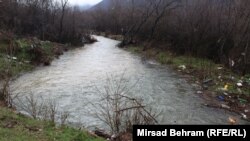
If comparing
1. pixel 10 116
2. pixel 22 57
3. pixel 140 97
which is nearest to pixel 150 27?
pixel 22 57

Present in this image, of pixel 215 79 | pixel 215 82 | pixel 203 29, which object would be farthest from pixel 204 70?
pixel 203 29

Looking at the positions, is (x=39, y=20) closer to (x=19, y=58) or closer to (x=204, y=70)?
(x=19, y=58)

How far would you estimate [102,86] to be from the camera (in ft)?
56.7

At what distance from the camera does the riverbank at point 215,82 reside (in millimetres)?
14772

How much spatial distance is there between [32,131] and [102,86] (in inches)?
333

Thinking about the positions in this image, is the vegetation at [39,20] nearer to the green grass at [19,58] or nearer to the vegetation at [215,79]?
the green grass at [19,58]

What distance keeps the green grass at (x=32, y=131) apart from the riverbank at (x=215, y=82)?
22.1ft

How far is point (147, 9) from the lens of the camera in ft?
127

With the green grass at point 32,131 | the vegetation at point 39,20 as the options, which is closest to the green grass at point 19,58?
the vegetation at point 39,20

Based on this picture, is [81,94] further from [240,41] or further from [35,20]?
[35,20]

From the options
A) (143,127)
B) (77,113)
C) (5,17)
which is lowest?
(77,113)

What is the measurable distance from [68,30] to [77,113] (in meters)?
29.4

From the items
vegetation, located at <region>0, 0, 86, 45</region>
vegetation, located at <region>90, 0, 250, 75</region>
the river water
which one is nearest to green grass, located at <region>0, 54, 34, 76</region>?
the river water

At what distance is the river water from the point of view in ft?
41.6
